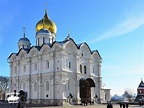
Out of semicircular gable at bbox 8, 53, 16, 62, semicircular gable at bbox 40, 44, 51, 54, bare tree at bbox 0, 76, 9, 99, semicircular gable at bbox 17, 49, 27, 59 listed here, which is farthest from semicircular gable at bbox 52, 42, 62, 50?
bare tree at bbox 0, 76, 9, 99

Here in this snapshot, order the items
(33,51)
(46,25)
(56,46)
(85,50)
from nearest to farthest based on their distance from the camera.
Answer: (56,46)
(33,51)
(85,50)
(46,25)

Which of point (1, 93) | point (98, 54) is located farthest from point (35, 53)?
point (1, 93)

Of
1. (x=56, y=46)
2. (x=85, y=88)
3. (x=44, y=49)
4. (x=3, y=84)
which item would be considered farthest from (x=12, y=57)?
(x=3, y=84)

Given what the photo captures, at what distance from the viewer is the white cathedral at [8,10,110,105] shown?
36469mm

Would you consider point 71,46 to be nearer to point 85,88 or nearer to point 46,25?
point 85,88

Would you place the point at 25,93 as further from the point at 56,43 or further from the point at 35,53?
the point at 56,43

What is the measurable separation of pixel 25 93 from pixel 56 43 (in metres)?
10.6

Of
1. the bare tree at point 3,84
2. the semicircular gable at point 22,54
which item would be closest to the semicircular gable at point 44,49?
the semicircular gable at point 22,54

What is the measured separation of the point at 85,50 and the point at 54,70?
7.67m

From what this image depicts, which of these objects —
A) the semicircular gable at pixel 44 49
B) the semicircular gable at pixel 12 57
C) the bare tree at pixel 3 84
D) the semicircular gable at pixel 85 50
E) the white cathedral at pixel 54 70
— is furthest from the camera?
the bare tree at pixel 3 84

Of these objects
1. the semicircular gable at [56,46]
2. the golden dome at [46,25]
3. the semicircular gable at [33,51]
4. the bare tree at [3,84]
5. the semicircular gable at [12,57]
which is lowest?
the bare tree at [3,84]

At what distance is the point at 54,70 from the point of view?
3684 cm

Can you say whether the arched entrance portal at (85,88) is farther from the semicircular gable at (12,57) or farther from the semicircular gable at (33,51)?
the semicircular gable at (12,57)

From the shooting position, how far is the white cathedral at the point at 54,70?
120 feet
